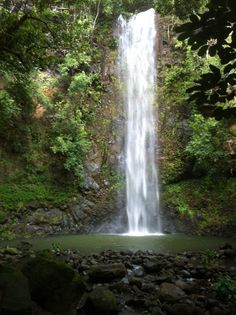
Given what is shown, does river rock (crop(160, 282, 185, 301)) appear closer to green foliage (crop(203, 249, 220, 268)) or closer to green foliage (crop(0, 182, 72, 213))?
green foliage (crop(203, 249, 220, 268))

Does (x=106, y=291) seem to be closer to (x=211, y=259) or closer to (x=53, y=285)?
(x=53, y=285)

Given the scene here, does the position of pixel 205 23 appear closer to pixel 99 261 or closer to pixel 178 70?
pixel 99 261

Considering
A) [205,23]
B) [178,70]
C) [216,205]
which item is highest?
[178,70]

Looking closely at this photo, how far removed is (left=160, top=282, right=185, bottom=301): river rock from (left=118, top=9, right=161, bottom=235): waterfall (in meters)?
9.60

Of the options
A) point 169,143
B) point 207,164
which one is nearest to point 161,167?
point 169,143

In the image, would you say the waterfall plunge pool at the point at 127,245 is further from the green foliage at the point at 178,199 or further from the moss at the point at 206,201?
the green foliage at the point at 178,199

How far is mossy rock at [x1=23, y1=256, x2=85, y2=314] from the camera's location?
15.0 feet

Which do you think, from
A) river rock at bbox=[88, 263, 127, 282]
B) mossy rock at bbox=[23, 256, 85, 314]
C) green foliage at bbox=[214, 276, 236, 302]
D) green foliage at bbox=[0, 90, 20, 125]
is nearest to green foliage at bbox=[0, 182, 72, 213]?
green foliage at bbox=[0, 90, 20, 125]

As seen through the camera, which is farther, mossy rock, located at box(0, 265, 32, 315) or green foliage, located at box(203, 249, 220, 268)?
green foliage, located at box(203, 249, 220, 268)

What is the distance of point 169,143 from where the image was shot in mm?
17859

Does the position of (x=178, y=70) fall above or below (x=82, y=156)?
above

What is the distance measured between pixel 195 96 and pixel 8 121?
45.2 feet

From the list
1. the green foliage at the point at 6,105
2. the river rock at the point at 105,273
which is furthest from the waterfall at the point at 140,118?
the river rock at the point at 105,273

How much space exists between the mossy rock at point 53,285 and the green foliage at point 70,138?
34.2 feet
